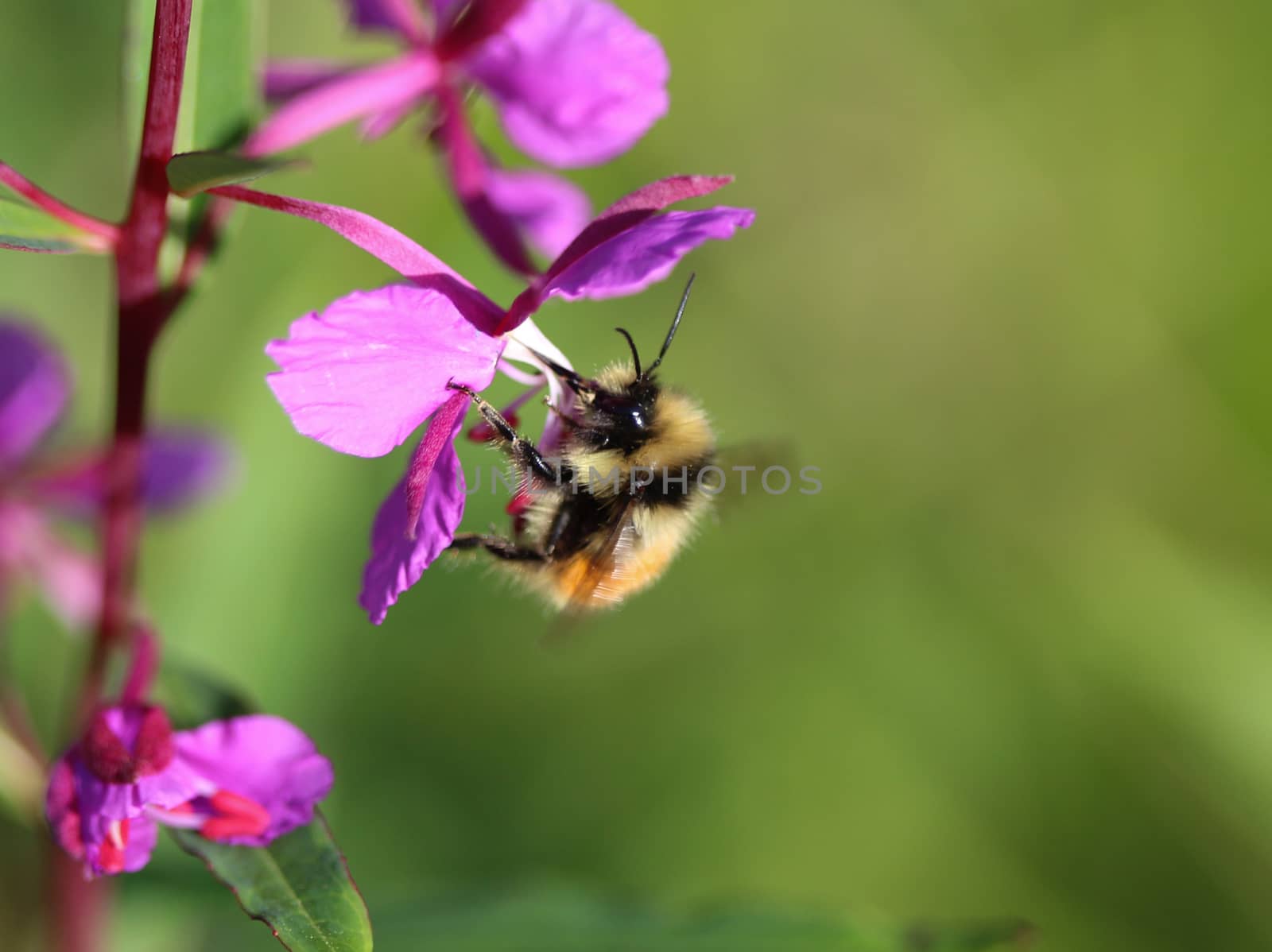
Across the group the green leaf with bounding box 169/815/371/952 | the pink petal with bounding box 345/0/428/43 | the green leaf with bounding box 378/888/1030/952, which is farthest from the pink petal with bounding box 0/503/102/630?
the pink petal with bounding box 345/0/428/43

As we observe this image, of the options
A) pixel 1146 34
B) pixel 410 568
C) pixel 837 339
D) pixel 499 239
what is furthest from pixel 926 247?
pixel 410 568

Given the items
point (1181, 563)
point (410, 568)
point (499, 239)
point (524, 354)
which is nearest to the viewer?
point (410, 568)

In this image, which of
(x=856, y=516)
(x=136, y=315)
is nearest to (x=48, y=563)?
(x=136, y=315)

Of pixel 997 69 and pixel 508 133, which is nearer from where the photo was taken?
pixel 508 133

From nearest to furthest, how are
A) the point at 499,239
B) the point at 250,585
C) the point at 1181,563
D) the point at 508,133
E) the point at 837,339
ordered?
the point at 499,239, the point at 508,133, the point at 250,585, the point at 1181,563, the point at 837,339

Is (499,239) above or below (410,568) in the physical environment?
above

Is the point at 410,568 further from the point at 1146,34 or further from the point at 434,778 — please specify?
the point at 1146,34
